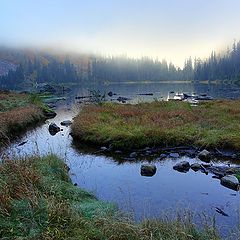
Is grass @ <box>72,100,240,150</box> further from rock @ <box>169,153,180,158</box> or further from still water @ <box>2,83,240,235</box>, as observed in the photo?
still water @ <box>2,83,240,235</box>

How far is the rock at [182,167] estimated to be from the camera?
59.0 ft

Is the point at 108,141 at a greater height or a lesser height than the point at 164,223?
lesser

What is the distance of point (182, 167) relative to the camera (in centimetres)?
1809

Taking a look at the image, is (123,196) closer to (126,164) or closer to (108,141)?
(126,164)

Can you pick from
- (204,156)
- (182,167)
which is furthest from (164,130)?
(182,167)

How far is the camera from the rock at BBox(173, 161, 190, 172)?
18.0 meters

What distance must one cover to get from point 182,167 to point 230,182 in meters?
3.51

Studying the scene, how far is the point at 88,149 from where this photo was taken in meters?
23.5

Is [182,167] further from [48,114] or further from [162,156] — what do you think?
[48,114]

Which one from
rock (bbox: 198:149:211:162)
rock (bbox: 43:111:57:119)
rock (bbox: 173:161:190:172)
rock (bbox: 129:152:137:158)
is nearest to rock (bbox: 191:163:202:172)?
rock (bbox: 173:161:190:172)

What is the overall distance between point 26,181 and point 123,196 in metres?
5.46

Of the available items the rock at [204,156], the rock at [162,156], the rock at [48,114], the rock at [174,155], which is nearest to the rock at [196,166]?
the rock at [204,156]

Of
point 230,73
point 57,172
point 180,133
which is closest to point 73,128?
point 180,133

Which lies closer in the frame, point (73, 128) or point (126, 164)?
point (126, 164)
